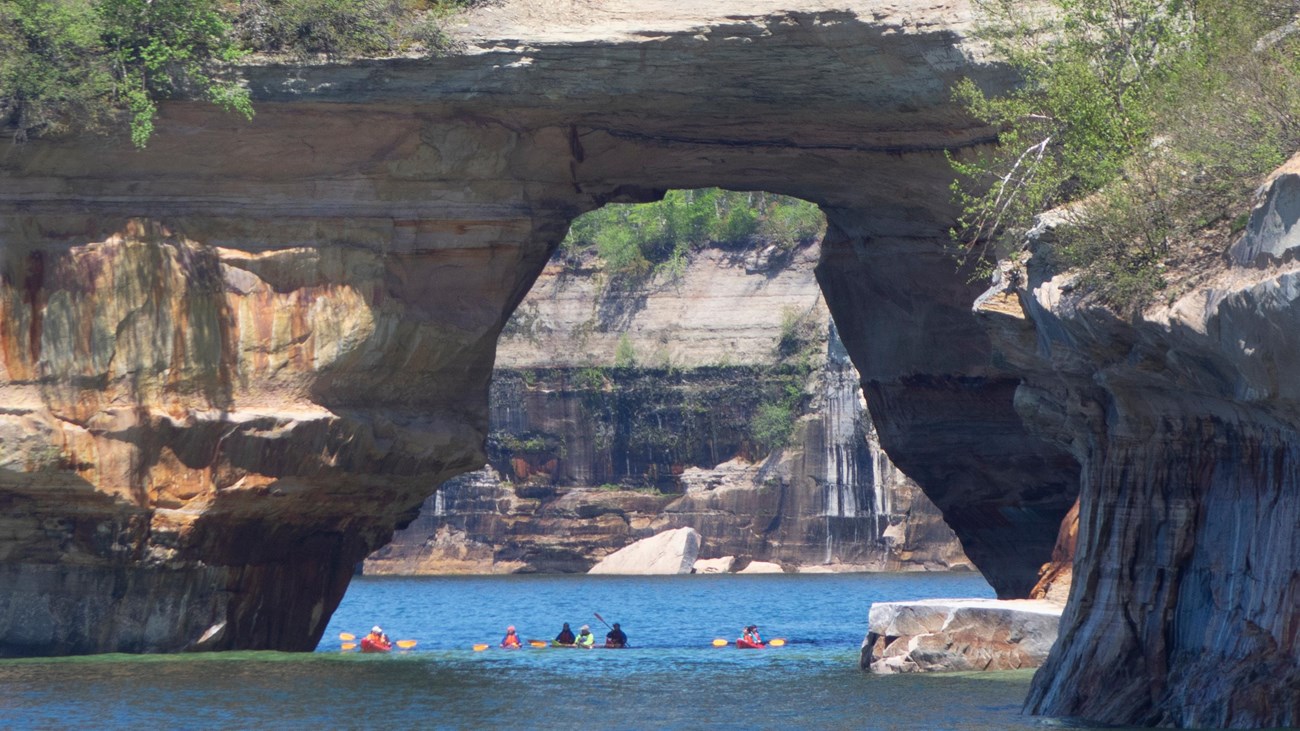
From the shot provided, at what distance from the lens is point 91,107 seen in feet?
73.3

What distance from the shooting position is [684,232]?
74062 millimetres

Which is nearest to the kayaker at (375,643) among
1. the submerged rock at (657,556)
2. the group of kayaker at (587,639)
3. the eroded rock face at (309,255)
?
the group of kayaker at (587,639)

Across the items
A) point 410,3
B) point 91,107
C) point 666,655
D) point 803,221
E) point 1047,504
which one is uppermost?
point 803,221

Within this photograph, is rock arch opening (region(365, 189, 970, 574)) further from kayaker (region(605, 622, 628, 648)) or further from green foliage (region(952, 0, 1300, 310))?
green foliage (region(952, 0, 1300, 310))

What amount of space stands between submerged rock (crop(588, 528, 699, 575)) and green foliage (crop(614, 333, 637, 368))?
7.18 metres

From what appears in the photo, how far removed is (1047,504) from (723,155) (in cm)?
898

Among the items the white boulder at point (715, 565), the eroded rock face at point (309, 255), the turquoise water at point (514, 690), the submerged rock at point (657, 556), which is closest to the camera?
the turquoise water at point (514, 690)

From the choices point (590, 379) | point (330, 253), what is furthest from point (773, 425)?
point (330, 253)

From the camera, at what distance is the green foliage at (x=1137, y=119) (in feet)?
46.6

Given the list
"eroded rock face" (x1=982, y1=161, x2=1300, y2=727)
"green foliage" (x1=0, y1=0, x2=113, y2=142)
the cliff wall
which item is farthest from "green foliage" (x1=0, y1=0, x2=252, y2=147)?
the cliff wall

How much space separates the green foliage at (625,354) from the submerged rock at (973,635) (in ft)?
160

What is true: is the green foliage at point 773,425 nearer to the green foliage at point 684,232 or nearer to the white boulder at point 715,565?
the white boulder at point 715,565

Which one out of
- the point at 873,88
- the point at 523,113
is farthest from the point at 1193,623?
the point at 523,113

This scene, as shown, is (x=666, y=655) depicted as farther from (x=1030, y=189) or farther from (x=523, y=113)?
(x=1030, y=189)
